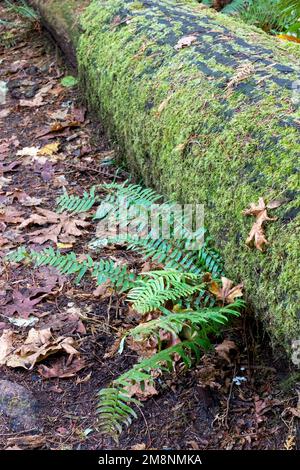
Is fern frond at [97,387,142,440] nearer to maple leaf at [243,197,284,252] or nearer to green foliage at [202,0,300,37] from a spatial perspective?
maple leaf at [243,197,284,252]

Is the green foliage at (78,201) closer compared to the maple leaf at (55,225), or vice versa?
the green foliage at (78,201)

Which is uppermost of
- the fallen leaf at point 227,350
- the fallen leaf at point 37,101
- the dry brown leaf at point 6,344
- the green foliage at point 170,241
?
the green foliage at point 170,241

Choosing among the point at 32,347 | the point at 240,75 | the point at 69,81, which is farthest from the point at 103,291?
the point at 69,81

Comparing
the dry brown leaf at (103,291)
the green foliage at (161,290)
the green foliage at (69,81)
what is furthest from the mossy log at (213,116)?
the green foliage at (69,81)

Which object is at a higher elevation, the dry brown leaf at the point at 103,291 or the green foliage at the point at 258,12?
the green foliage at the point at 258,12

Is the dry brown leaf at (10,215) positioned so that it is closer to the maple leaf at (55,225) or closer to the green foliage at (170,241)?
the maple leaf at (55,225)

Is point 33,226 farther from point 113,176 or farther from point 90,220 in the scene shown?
point 113,176

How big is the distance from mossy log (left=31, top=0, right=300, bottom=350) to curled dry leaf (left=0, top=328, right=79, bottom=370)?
0.96 metres

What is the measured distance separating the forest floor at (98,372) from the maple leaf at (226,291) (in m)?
0.16

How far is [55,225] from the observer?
393 centimetres

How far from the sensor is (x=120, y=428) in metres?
2.26

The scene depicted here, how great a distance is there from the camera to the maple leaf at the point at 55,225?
380 centimetres

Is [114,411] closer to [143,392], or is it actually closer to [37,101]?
[143,392]

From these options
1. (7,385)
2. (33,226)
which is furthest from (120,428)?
(33,226)
